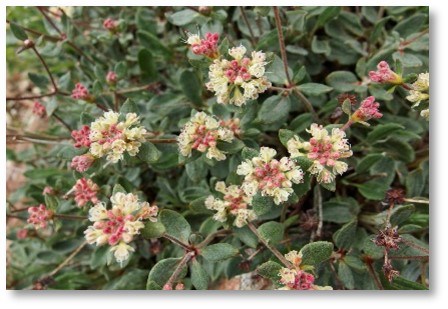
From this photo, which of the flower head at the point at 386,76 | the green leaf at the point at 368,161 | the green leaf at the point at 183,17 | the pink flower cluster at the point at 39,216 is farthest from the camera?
the green leaf at the point at 183,17

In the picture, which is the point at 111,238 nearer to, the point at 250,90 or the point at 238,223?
the point at 238,223

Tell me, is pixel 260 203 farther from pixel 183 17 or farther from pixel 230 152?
pixel 183 17

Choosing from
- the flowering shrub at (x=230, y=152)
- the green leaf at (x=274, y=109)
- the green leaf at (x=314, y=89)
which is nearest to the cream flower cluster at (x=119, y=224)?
the flowering shrub at (x=230, y=152)

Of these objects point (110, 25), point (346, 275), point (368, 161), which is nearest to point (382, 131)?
point (368, 161)

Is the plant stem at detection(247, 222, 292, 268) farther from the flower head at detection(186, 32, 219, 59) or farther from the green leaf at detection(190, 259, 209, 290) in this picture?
the flower head at detection(186, 32, 219, 59)

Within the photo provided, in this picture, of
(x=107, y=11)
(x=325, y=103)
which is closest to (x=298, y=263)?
(x=325, y=103)

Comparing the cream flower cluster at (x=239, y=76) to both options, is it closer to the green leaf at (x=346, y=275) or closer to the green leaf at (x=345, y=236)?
the green leaf at (x=345, y=236)
